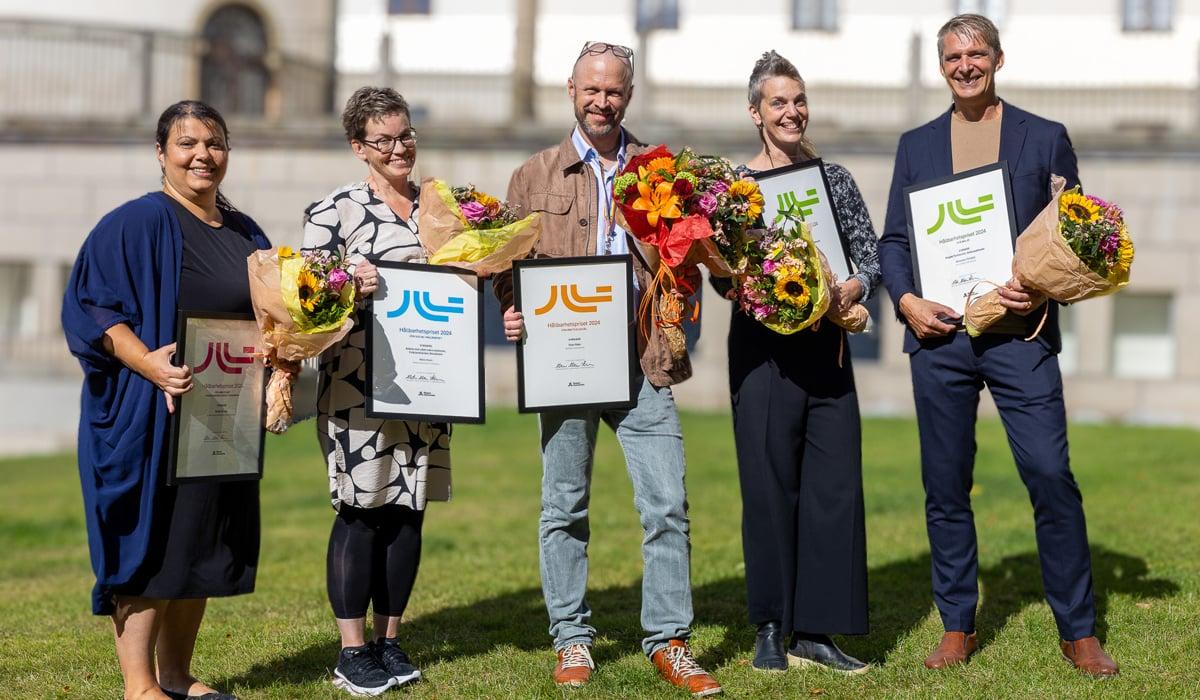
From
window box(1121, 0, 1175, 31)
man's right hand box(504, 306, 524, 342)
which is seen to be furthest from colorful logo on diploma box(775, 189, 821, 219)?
window box(1121, 0, 1175, 31)

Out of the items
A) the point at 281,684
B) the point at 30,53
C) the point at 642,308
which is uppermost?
the point at 30,53

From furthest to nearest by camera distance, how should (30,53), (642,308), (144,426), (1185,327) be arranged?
(30,53) → (1185,327) → (642,308) → (144,426)

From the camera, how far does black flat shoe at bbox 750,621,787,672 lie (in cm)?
567

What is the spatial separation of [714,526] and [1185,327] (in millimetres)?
12575

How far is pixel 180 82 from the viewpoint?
23.0m

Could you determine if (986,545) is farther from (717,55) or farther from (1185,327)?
(717,55)

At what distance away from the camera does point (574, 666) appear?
5535 millimetres

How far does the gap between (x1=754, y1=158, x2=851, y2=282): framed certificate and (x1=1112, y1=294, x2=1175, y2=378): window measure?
52.5 feet

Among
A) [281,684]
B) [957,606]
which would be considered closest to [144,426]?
[281,684]

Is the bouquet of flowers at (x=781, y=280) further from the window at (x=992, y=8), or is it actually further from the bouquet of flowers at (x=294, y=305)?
the window at (x=992, y=8)

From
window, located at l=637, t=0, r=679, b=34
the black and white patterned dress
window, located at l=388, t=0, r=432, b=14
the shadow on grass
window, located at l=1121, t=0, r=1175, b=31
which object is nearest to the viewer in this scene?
the black and white patterned dress

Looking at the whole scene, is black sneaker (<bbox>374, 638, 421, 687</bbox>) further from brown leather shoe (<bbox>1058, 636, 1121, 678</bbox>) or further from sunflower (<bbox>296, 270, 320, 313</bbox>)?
brown leather shoe (<bbox>1058, 636, 1121, 678</bbox>)

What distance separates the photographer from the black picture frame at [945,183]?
18.1 feet

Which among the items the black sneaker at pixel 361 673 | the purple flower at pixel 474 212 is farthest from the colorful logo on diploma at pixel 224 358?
the black sneaker at pixel 361 673
